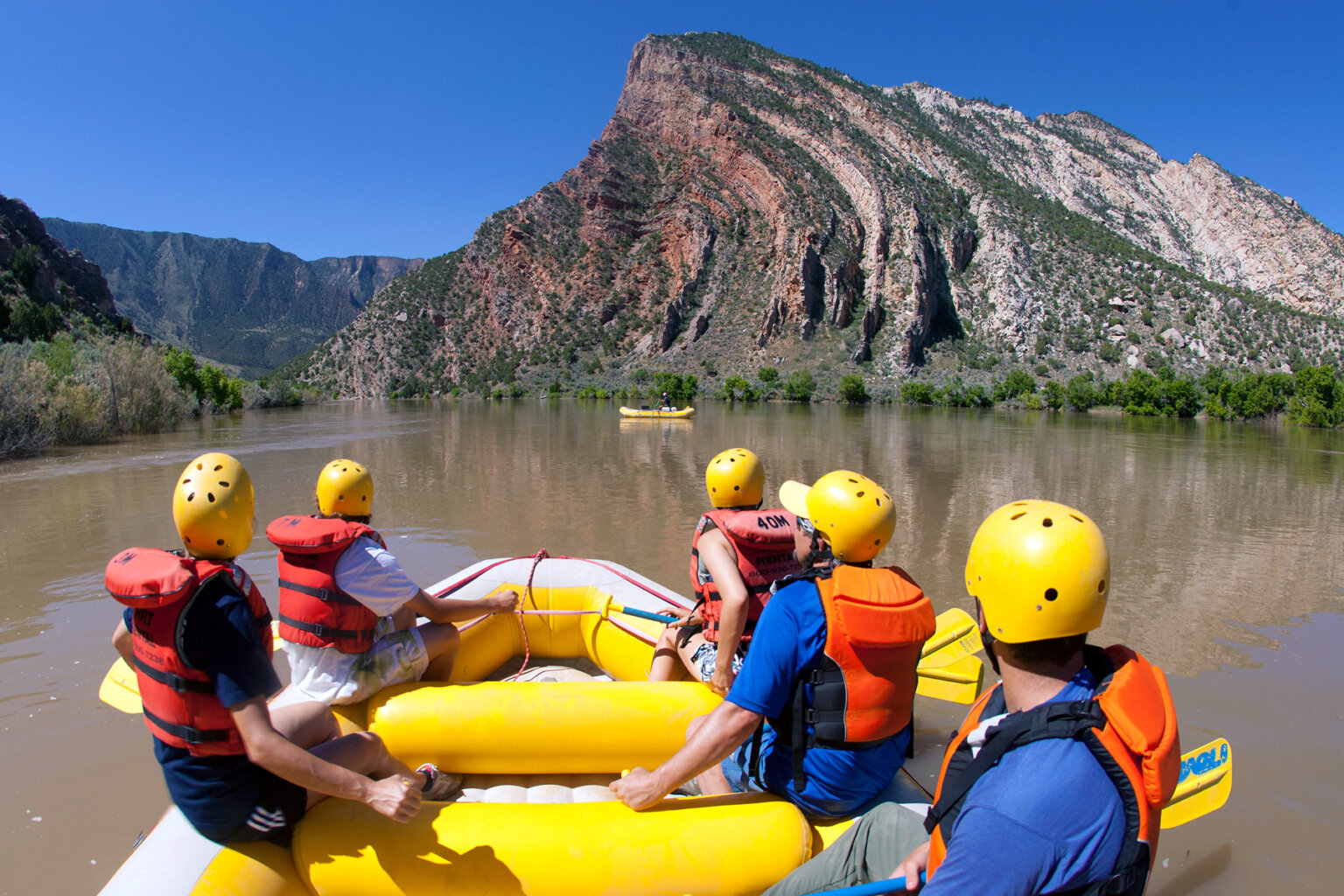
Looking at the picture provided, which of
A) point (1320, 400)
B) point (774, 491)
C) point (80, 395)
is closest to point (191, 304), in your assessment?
point (80, 395)

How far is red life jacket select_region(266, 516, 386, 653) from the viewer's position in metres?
2.91

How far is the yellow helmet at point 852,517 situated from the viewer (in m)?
2.39

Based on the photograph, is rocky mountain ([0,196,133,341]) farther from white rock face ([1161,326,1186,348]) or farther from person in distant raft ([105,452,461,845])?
white rock face ([1161,326,1186,348])

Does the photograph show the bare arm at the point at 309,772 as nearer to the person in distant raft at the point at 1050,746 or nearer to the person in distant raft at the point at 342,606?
the person in distant raft at the point at 342,606

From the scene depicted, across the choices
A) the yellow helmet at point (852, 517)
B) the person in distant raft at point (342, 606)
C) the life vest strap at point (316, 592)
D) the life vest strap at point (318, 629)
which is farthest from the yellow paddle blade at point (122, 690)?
the yellow helmet at point (852, 517)

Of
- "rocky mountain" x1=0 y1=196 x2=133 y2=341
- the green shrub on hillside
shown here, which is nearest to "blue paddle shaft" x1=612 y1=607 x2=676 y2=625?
"rocky mountain" x1=0 y1=196 x2=133 y2=341

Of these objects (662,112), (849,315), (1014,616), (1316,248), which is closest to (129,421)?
(1014,616)

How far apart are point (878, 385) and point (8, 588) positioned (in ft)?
211

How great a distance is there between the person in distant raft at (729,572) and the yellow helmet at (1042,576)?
1518 millimetres

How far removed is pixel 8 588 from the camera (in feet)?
23.6

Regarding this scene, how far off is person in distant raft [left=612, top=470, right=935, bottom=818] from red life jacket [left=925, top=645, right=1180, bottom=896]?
672 millimetres

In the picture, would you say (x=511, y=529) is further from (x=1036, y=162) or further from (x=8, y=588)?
(x=1036, y=162)

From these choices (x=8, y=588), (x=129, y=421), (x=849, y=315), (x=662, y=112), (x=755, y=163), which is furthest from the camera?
(x=662, y=112)

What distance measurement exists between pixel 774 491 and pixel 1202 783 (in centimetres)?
1056
